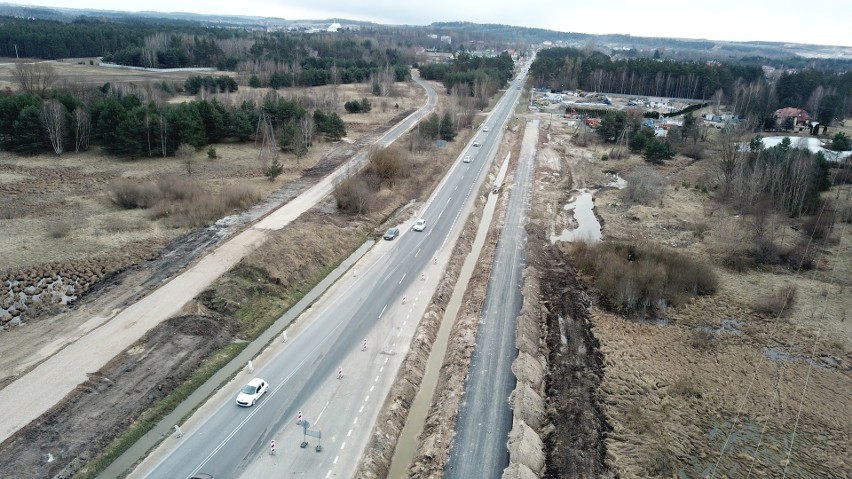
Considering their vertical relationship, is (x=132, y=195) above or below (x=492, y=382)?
above

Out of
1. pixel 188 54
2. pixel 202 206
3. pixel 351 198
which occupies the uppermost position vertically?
pixel 188 54

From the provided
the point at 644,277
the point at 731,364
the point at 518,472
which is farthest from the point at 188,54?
the point at 518,472

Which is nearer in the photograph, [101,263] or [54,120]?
[101,263]

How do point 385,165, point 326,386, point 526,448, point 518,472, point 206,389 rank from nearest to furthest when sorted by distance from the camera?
1. point 518,472
2. point 526,448
3. point 206,389
4. point 326,386
5. point 385,165

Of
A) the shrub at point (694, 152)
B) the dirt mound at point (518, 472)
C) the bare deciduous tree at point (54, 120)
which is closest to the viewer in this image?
the dirt mound at point (518, 472)

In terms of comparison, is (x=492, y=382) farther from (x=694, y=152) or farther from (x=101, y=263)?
(x=694, y=152)

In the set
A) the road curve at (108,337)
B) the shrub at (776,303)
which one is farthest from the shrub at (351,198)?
the shrub at (776,303)

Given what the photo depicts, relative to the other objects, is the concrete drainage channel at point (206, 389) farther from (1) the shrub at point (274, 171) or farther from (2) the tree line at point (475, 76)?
(2) the tree line at point (475, 76)

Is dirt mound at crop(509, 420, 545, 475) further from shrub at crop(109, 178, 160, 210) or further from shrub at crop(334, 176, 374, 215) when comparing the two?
shrub at crop(109, 178, 160, 210)
